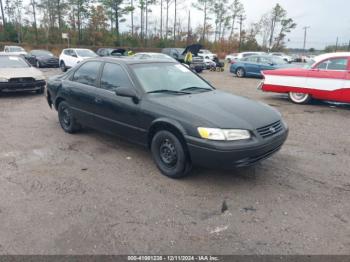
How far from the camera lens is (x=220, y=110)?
12.4ft

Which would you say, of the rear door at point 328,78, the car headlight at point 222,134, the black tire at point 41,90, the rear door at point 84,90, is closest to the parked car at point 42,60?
the black tire at point 41,90

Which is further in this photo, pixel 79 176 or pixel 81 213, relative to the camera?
pixel 79 176

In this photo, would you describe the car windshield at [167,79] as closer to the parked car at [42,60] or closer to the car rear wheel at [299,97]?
the car rear wheel at [299,97]

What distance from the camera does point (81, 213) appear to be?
317 cm

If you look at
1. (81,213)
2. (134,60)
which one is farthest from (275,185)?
(134,60)

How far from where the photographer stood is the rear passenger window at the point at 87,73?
16.6 feet

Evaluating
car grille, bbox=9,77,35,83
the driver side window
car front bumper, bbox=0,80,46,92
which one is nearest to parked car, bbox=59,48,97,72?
car front bumper, bbox=0,80,46,92

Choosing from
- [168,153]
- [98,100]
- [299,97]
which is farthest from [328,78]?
[98,100]

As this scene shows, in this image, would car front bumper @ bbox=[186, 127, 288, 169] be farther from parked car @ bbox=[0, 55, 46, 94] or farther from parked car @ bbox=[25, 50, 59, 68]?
parked car @ bbox=[25, 50, 59, 68]

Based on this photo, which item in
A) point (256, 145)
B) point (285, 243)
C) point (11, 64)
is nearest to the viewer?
point (285, 243)

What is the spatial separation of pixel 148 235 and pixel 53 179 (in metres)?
1.87

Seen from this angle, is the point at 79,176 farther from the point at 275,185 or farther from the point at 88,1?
the point at 88,1

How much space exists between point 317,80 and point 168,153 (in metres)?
6.66

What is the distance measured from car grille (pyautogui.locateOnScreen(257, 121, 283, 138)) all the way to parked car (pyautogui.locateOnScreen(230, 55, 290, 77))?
1370cm
